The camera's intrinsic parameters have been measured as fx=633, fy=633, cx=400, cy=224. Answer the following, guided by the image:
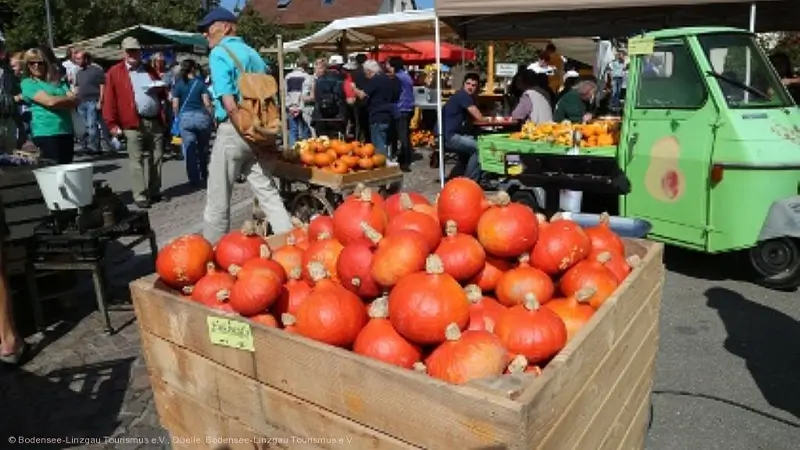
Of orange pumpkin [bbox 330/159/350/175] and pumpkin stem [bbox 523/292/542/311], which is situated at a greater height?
pumpkin stem [bbox 523/292/542/311]

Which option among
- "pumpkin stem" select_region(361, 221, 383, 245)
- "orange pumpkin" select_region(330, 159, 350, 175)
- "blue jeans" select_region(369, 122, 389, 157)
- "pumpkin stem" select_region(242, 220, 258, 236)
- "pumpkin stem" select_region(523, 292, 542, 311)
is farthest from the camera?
"blue jeans" select_region(369, 122, 389, 157)

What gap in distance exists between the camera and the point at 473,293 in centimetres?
194

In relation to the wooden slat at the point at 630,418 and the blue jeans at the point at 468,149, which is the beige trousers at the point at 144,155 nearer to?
the blue jeans at the point at 468,149

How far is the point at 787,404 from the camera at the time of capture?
138 inches

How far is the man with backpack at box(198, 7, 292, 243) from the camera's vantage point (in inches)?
206

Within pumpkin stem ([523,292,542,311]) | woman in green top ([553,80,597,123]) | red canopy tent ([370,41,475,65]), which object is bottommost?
pumpkin stem ([523,292,542,311])

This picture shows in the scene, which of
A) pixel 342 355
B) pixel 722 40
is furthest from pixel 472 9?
pixel 342 355

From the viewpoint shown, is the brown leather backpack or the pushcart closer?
the brown leather backpack

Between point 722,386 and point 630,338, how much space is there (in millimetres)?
2081

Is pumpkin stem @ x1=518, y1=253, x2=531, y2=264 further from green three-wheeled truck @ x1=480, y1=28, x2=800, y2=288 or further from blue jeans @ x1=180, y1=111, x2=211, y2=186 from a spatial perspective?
blue jeans @ x1=180, y1=111, x2=211, y2=186

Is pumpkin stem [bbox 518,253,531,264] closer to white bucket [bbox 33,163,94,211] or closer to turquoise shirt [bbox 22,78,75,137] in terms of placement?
white bucket [bbox 33,163,94,211]

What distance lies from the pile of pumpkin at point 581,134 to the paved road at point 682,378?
1724 millimetres

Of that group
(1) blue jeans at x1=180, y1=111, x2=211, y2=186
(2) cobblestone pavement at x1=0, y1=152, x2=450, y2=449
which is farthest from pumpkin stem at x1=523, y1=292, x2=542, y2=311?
(1) blue jeans at x1=180, y1=111, x2=211, y2=186

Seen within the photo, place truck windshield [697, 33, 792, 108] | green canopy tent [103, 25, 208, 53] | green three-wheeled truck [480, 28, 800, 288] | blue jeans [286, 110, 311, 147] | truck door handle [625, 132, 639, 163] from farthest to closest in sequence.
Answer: green canopy tent [103, 25, 208, 53], blue jeans [286, 110, 311, 147], truck door handle [625, 132, 639, 163], truck windshield [697, 33, 792, 108], green three-wheeled truck [480, 28, 800, 288]
